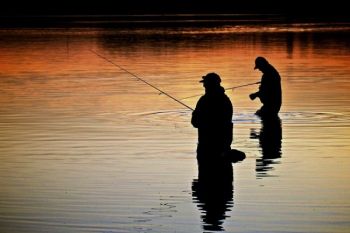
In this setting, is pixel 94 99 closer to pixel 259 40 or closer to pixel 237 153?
pixel 237 153

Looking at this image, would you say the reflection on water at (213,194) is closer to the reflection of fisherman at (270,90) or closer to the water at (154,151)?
the water at (154,151)

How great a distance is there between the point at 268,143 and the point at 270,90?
3.96m

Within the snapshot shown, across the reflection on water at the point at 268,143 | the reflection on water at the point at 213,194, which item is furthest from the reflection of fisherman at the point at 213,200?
the reflection on water at the point at 268,143

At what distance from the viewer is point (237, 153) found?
15.6 m

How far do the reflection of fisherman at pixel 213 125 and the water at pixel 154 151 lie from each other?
0.23 meters

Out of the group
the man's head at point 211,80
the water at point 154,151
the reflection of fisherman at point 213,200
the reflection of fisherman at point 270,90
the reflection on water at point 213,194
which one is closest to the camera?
the reflection of fisherman at point 213,200

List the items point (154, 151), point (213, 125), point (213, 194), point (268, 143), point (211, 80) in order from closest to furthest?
1. point (213, 194)
2. point (211, 80)
3. point (213, 125)
4. point (154, 151)
5. point (268, 143)

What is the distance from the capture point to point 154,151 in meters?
17.5

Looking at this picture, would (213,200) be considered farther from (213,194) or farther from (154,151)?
(154,151)

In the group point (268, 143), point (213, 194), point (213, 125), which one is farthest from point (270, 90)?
point (213, 194)

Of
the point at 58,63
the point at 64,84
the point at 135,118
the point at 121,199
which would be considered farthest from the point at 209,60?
the point at 121,199

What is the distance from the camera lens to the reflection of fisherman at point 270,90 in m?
22.1

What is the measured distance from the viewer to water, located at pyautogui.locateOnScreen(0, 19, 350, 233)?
1234 centimetres

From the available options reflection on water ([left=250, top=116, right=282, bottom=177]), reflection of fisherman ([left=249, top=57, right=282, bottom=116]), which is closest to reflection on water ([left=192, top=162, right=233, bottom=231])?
reflection on water ([left=250, top=116, right=282, bottom=177])
